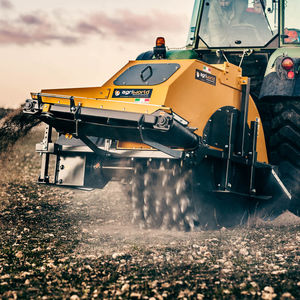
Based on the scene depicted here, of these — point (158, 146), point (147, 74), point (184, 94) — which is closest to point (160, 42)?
point (147, 74)

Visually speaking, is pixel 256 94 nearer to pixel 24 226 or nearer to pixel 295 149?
pixel 295 149

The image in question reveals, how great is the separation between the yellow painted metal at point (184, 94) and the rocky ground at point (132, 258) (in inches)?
48.5

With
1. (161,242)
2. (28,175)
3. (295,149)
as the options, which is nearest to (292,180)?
→ (295,149)

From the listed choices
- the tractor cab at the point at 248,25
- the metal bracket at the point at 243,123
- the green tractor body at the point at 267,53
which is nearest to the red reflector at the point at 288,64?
the green tractor body at the point at 267,53

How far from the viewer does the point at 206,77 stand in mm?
5461

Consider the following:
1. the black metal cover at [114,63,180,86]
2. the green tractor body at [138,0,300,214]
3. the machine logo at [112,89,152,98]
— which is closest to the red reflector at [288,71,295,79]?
the green tractor body at [138,0,300,214]

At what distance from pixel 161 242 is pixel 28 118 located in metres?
2.66

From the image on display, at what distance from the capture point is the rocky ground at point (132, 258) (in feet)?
11.7

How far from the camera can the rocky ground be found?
11.7ft

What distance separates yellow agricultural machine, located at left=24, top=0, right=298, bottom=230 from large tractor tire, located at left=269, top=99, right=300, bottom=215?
0.45ft

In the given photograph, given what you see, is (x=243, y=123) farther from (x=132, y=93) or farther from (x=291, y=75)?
(x=132, y=93)

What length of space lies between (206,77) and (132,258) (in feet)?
6.82

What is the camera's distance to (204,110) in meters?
5.37

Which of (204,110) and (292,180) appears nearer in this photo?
(204,110)
